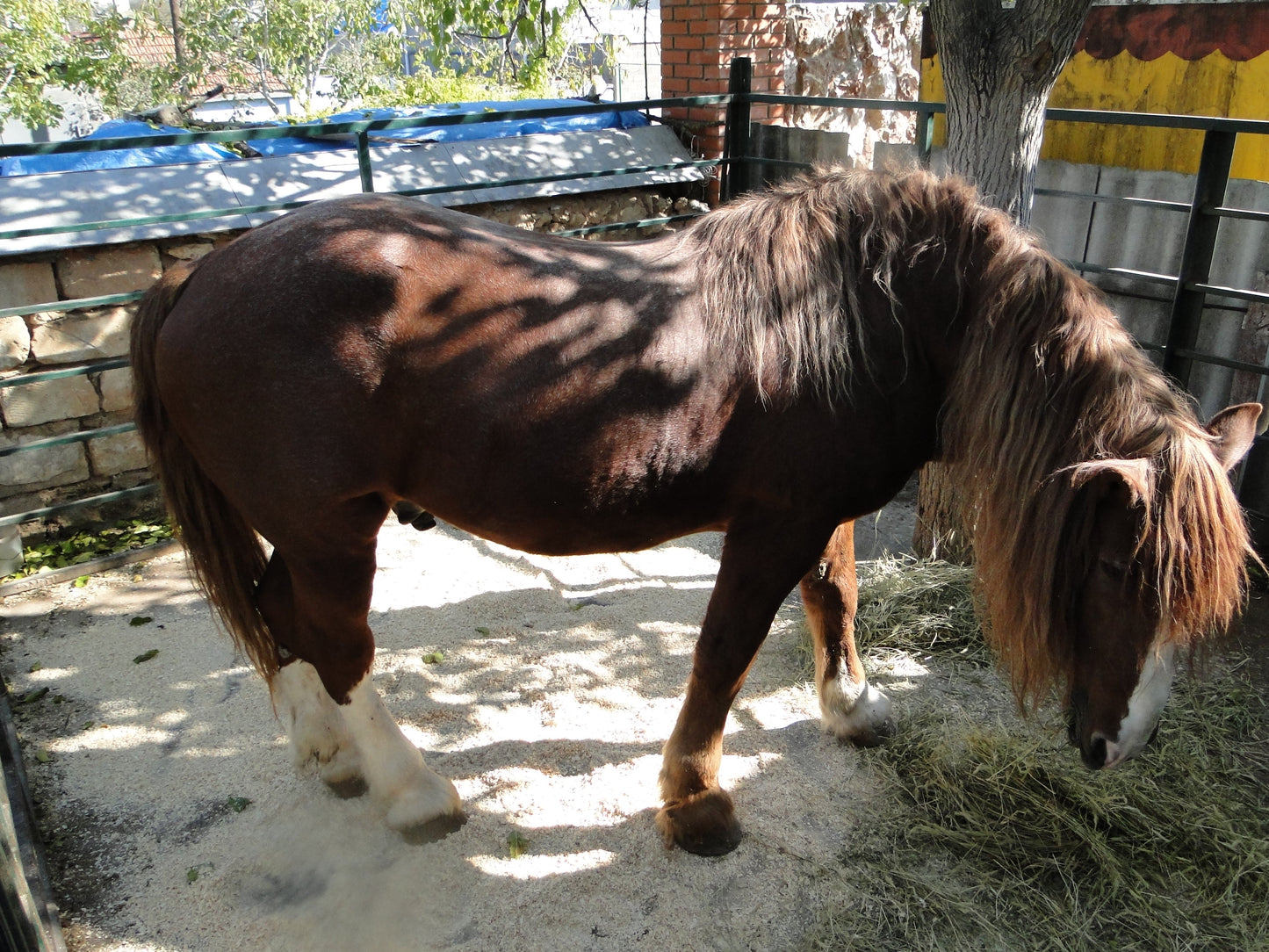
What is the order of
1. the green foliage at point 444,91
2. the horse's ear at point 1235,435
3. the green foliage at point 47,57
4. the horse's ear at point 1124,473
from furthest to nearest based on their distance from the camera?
the green foliage at point 47,57
the green foliage at point 444,91
the horse's ear at point 1235,435
the horse's ear at point 1124,473

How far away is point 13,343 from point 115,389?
430 mm

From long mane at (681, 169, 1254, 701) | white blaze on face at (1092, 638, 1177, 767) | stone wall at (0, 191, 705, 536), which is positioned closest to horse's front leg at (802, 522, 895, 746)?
long mane at (681, 169, 1254, 701)

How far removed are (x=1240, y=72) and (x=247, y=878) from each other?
5735 millimetres

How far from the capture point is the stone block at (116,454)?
13.5 ft

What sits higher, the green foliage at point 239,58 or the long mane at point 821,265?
the green foliage at point 239,58

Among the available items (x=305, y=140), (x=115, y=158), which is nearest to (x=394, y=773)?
(x=115, y=158)

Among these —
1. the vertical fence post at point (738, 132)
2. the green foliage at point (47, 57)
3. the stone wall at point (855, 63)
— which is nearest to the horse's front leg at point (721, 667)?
the vertical fence post at point (738, 132)

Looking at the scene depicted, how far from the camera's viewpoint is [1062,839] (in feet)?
8.06

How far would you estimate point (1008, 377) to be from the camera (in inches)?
80.0

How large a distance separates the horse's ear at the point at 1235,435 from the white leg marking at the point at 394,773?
212cm

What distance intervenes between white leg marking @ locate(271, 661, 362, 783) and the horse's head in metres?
1.99

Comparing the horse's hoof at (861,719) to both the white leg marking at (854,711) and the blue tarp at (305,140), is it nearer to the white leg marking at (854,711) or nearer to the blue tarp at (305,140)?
the white leg marking at (854,711)

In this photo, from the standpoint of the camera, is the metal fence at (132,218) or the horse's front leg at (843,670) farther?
the metal fence at (132,218)

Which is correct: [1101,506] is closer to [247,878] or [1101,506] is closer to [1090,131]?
[247,878]
